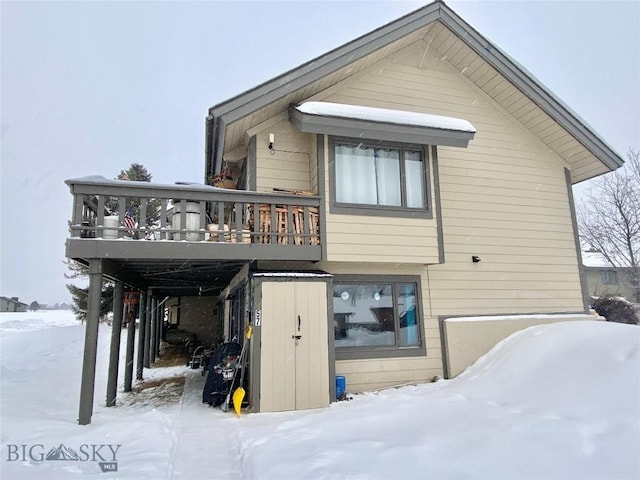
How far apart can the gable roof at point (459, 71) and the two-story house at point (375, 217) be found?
0.11 ft

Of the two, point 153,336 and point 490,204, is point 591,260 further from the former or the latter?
point 153,336

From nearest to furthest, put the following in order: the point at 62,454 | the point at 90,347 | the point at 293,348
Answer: the point at 62,454 < the point at 90,347 < the point at 293,348

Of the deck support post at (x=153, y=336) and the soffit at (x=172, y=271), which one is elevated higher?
A: the soffit at (x=172, y=271)

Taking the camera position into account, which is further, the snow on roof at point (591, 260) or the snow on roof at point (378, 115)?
the snow on roof at point (591, 260)

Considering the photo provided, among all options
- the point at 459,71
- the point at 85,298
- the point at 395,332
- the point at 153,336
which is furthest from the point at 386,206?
the point at 85,298

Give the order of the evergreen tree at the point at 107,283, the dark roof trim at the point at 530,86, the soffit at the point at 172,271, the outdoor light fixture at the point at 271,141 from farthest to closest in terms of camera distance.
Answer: the evergreen tree at the point at 107,283 < the dark roof trim at the point at 530,86 < the outdoor light fixture at the point at 271,141 < the soffit at the point at 172,271

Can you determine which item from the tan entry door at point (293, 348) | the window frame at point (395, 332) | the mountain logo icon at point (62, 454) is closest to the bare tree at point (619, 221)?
the window frame at point (395, 332)

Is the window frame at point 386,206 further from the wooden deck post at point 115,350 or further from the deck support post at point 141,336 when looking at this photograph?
the deck support post at point 141,336

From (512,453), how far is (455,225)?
534cm

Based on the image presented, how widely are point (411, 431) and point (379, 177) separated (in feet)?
14.7

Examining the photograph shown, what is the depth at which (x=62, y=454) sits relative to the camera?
14.2 feet

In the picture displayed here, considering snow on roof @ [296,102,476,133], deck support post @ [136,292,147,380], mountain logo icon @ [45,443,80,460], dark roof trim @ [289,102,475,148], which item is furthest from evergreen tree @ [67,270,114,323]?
mountain logo icon @ [45,443,80,460]

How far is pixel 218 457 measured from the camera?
4.39 metres

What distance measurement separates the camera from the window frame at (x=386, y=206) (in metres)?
7.35
